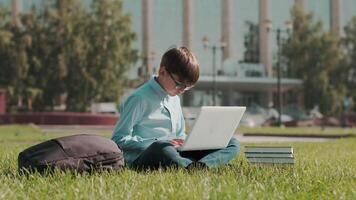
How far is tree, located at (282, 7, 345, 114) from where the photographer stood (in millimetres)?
58969

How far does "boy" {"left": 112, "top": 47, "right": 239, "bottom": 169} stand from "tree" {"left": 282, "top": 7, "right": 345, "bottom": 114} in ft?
177

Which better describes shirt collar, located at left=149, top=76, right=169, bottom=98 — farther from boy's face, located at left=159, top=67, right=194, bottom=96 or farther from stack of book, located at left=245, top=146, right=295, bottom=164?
stack of book, located at left=245, top=146, right=295, bottom=164

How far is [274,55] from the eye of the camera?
67.9 m

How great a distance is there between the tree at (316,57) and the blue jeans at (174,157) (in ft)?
177

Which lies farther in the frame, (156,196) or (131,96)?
(131,96)

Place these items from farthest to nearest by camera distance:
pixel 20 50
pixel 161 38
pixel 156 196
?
1. pixel 161 38
2. pixel 20 50
3. pixel 156 196

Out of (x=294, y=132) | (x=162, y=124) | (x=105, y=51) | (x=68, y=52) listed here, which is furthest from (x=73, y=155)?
(x=68, y=52)

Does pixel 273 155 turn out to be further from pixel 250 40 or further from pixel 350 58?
pixel 250 40

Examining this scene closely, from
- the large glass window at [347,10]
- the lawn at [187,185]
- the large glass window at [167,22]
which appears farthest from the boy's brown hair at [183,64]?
the large glass window at [347,10]

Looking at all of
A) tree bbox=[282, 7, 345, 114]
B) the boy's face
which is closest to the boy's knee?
the boy's face

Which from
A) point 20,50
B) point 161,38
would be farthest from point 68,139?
point 161,38

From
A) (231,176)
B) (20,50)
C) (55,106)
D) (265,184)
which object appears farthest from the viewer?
(55,106)

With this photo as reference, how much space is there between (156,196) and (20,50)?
42.9m

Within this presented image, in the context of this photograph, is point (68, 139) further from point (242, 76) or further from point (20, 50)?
point (242, 76)
